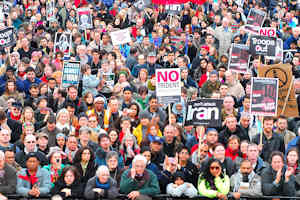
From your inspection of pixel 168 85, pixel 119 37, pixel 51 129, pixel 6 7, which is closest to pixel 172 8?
pixel 119 37

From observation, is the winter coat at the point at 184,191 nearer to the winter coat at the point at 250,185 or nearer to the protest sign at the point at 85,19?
the winter coat at the point at 250,185

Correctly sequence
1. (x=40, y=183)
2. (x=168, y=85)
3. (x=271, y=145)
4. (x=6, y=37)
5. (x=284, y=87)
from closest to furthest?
(x=40, y=183) → (x=271, y=145) → (x=168, y=85) → (x=284, y=87) → (x=6, y=37)

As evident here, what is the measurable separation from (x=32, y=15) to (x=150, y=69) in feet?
23.2

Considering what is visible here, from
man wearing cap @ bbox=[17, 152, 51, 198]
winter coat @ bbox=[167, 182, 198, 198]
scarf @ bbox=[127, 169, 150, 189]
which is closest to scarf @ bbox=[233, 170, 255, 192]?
winter coat @ bbox=[167, 182, 198, 198]

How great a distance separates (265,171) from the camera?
476 inches

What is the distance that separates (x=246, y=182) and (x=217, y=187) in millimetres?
597

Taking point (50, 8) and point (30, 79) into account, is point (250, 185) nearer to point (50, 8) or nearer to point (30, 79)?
point (30, 79)

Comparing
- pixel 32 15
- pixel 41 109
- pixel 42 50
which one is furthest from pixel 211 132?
pixel 32 15

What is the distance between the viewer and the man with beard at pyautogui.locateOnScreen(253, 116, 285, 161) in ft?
45.7

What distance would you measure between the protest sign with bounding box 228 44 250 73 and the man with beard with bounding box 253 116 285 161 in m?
4.38

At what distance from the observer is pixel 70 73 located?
17.2 meters

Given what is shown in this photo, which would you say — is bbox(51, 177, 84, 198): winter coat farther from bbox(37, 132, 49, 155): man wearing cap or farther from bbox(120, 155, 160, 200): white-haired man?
bbox(37, 132, 49, 155): man wearing cap

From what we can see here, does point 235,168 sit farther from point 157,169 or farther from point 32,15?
point 32,15

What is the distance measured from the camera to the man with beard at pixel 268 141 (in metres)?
13.9
